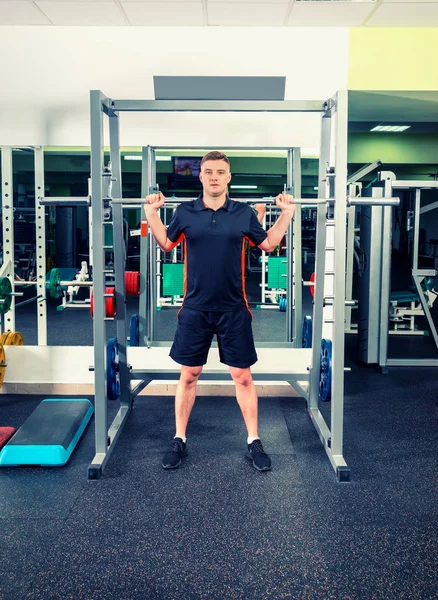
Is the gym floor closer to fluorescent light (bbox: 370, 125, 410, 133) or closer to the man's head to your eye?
the man's head

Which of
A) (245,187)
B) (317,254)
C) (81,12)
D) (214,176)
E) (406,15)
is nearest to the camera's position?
(214,176)

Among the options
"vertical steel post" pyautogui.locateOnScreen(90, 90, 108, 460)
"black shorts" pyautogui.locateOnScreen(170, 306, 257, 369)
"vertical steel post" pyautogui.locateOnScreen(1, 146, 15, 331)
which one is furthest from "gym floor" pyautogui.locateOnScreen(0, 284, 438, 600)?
"vertical steel post" pyautogui.locateOnScreen(1, 146, 15, 331)

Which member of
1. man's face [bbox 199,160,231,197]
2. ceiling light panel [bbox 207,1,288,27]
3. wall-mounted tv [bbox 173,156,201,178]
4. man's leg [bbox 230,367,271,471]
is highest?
wall-mounted tv [bbox 173,156,201,178]

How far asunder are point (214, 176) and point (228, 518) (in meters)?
1.37

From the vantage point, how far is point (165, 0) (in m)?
2.84

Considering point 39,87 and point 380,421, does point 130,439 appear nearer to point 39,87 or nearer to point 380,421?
point 380,421

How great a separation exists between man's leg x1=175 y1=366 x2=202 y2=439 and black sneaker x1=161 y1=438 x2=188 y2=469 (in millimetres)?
43

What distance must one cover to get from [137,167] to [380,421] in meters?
8.70

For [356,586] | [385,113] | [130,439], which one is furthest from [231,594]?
[385,113]

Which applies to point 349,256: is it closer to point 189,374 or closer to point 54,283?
point 54,283

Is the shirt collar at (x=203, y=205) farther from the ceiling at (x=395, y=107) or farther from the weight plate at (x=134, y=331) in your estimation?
the ceiling at (x=395, y=107)

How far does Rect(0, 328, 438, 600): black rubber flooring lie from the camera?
1.53 meters

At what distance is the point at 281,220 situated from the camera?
2250mm

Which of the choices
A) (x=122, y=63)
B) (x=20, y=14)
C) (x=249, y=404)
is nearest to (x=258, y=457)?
(x=249, y=404)
